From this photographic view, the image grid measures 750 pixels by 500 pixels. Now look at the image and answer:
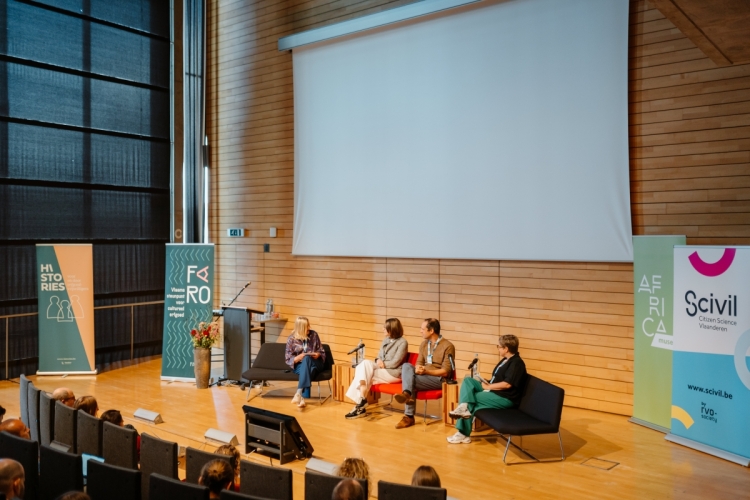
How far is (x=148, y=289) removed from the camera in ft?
35.7

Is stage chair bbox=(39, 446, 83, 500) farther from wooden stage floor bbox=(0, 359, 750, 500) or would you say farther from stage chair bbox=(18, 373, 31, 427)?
stage chair bbox=(18, 373, 31, 427)

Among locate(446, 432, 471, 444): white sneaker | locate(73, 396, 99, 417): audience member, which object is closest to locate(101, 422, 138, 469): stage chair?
locate(73, 396, 99, 417): audience member

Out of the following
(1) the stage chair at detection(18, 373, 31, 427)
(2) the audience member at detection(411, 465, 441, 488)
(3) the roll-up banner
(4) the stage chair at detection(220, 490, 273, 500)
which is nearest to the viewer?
(4) the stage chair at detection(220, 490, 273, 500)

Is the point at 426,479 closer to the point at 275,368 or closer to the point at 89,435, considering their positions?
the point at 89,435

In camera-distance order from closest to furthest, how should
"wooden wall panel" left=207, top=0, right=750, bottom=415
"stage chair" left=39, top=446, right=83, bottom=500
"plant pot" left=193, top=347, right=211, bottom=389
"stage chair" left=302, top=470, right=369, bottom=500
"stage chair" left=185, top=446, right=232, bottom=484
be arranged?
"stage chair" left=302, top=470, right=369, bottom=500, "stage chair" left=39, top=446, right=83, bottom=500, "stage chair" left=185, top=446, right=232, bottom=484, "wooden wall panel" left=207, top=0, right=750, bottom=415, "plant pot" left=193, top=347, right=211, bottom=389

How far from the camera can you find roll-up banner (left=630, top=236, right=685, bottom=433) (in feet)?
20.4

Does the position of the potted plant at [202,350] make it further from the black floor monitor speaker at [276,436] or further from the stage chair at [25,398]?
the black floor monitor speaker at [276,436]

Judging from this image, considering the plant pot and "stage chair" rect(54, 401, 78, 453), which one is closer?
"stage chair" rect(54, 401, 78, 453)

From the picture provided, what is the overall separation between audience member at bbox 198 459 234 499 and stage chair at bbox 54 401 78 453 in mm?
1992

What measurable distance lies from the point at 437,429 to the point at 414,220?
113 inches

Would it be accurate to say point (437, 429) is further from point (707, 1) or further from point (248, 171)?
point (248, 171)

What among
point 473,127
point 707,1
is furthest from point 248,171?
point 707,1

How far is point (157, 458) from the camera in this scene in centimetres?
422

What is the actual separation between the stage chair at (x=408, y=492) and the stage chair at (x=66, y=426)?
273 cm
